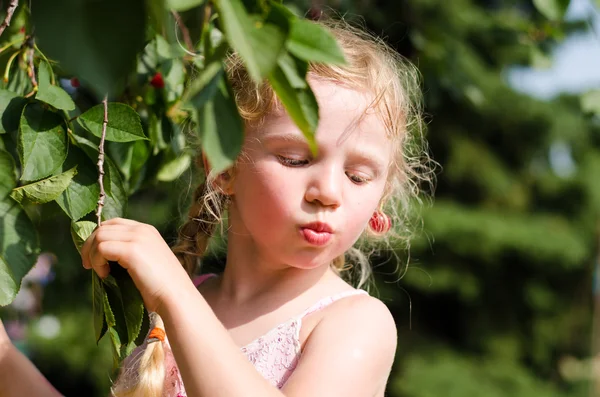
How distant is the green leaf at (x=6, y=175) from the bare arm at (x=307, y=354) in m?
0.22

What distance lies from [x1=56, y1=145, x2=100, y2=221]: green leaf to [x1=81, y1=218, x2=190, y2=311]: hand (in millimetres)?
44

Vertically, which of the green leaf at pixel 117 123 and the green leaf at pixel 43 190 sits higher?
the green leaf at pixel 117 123

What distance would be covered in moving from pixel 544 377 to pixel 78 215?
20.0 feet

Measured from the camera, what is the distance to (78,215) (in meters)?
0.94

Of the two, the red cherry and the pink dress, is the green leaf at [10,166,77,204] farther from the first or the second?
the red cherry

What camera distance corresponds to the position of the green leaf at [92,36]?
456 millimetres

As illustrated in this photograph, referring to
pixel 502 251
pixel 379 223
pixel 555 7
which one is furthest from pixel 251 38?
pixel 502 251

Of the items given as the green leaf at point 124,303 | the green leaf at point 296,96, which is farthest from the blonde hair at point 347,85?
the green leaf at point 296,96

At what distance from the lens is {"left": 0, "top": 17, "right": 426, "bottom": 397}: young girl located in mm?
893

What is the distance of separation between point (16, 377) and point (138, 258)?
0.43 metres

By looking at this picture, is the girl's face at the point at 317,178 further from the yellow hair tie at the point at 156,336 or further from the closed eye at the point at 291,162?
the yellow hair tie at the point at 156,336

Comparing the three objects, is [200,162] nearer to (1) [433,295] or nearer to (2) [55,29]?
(2) [55,29]

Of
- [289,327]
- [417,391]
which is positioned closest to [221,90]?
[289,327]

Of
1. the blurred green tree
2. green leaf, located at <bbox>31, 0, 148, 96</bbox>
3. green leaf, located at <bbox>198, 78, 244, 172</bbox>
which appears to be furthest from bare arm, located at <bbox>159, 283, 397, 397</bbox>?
the blurred green tree
